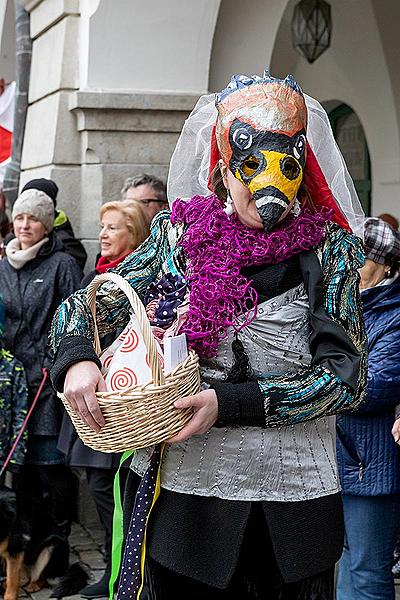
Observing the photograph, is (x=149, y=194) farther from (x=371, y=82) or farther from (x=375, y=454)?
(x=371, y=82)

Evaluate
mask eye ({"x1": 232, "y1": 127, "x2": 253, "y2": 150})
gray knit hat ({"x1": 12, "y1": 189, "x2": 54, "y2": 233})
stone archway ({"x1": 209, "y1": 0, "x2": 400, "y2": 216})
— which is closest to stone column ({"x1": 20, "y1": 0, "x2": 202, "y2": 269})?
gray knit hat ({"x1": 12, "y1": 189, "x2": 54, "y2": 233})

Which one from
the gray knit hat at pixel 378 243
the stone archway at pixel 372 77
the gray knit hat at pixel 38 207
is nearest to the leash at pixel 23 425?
the gray knit hat at pixel 38 207

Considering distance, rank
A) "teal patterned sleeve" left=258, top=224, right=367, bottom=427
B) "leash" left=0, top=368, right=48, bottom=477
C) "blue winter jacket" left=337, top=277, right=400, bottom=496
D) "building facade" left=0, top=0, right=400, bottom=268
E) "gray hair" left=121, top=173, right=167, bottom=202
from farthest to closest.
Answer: "building facade" left=0, top=0, right=400, bottom=268, "gray hair" left=121, top=173, right=167, bottom=202, "leash" left=0, top=368, right=48, bottom=477, "blue winter jacket" left=337, top=277, right=400, bottom=496, "teal patterned sleeve" left=258, top=224, right=367, bottom=427

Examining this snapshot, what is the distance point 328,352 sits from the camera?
2.62 metres

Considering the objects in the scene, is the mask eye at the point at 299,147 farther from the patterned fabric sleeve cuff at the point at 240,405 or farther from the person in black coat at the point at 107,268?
the person in black coat at the point at 107,268

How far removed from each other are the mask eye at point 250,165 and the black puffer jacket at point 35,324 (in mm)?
3342

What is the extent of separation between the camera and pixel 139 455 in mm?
2873

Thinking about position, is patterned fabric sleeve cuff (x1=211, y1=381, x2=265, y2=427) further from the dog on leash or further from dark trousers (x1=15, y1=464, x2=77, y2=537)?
dark trousers (x1=15, y1=464, x2=77, y2=537)

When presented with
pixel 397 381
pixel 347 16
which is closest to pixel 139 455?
pixel 397 381

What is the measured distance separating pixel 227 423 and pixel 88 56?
16.0ft

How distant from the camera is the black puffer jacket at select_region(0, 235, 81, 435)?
5922 mm

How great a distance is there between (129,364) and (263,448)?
0.41 meters

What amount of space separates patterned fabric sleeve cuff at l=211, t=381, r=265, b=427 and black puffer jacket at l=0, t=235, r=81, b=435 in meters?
3.42

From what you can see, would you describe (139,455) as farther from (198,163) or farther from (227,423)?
(198,163)
